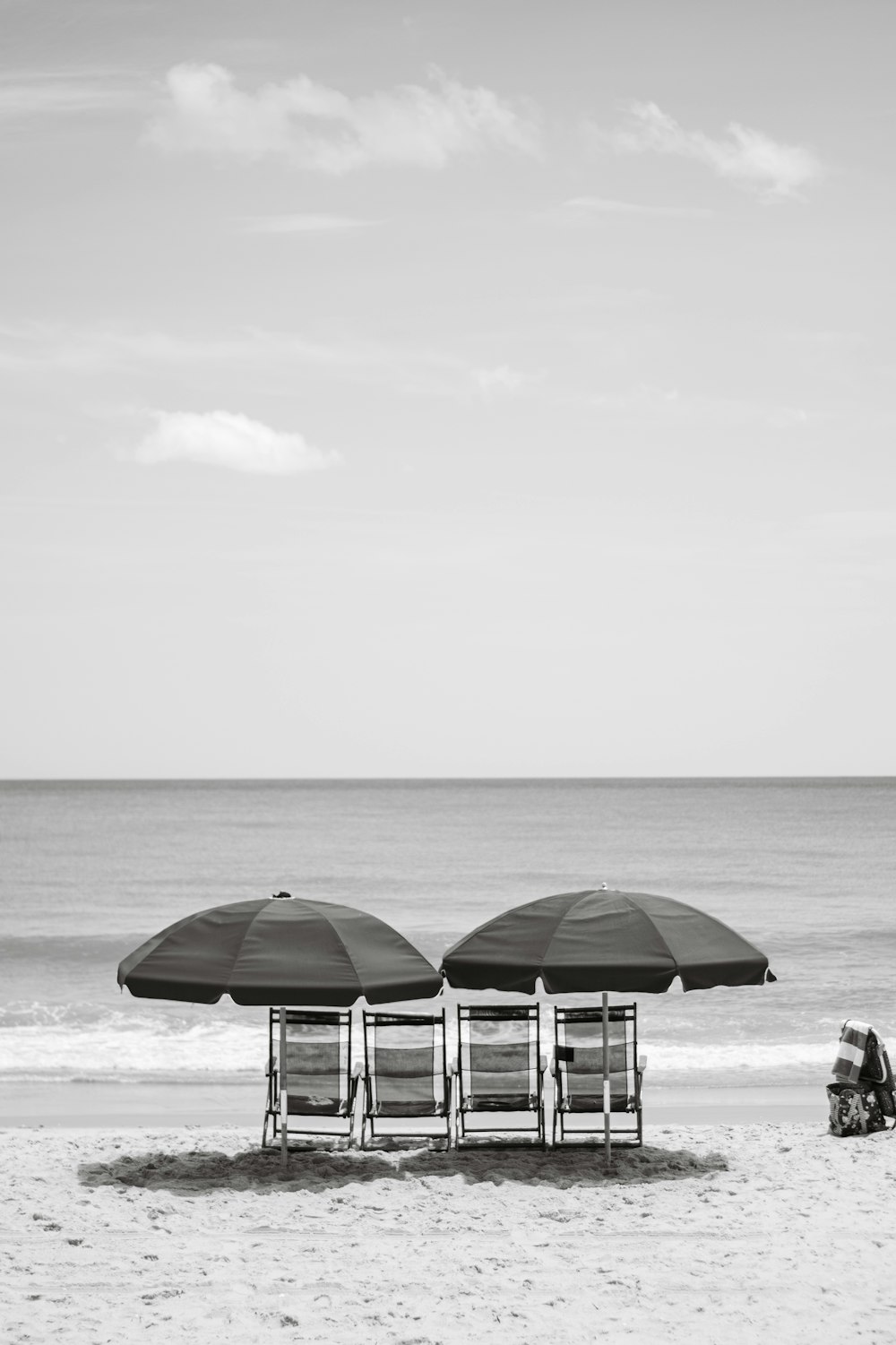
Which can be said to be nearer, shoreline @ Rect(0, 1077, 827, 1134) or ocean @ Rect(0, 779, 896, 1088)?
shoreline @ Rect(0, 1077, 827, 1134)

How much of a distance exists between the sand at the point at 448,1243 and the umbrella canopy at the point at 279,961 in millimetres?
1144

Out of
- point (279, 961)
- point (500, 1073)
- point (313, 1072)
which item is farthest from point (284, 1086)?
point (500, 1073)

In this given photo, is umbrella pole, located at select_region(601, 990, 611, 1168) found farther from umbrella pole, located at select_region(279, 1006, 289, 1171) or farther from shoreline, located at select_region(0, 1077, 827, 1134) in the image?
umbrella pole, located at select_region(279, 1006, 289, 1171)

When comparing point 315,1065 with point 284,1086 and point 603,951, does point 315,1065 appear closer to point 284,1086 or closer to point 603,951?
point 284,1086

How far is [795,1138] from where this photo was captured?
869cm

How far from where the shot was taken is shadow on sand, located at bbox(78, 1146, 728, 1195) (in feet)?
24.1

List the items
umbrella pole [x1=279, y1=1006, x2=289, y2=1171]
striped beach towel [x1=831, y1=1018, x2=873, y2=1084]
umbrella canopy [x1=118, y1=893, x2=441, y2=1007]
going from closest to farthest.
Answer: umbrella canopy [x1=118, y1=893, x2=441, y2=1007] < umbrella pole [x1=279, y1=1006, x2=289, y2=1171] < striped beach towel [x1=831, y1=1018, x2=873, y2=1084]

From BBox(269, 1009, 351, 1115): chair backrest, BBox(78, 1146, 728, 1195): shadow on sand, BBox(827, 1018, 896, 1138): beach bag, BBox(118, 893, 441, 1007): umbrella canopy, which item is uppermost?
BBox(118, 893, 441, 1007): umbrella canopy

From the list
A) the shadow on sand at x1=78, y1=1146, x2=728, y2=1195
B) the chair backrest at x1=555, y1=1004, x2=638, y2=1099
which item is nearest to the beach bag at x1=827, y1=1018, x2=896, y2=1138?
the shadow on sand at x1=78, y1=1146, x2=728, y2=1195

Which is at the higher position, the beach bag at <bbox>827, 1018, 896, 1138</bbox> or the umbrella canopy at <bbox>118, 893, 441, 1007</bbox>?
the umbrella canopy at <bbox>118, 893, 441, 1007</bbox>

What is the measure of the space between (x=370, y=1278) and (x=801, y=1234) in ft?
7.29

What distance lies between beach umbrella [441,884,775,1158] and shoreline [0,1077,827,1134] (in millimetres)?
2514

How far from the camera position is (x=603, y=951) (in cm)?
703

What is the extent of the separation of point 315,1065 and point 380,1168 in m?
0.71
